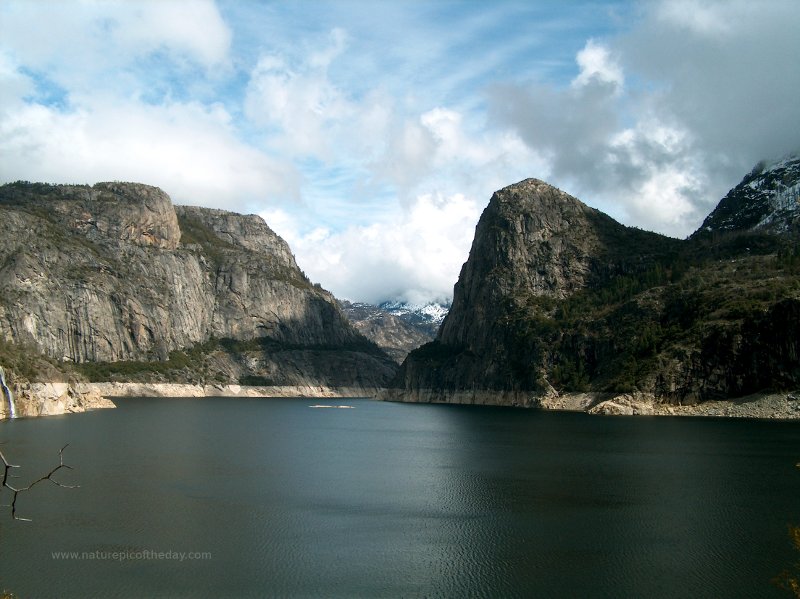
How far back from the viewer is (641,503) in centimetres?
5012

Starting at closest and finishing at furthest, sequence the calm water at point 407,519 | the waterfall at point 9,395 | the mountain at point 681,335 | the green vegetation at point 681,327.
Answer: the calm water at point 407,519 → the waterfall at point 9,395 → the mountain at point 681,335 → the green vegetation at point 681,327

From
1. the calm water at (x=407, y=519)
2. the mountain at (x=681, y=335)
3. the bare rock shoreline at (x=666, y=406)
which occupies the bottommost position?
the calm water at (x=407, y=519)

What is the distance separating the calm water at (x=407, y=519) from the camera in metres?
33.4

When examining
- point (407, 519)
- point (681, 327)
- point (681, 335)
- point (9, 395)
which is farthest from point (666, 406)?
point (9, 395)

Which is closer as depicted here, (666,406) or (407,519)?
(407,519)

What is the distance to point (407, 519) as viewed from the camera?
46.0 metres

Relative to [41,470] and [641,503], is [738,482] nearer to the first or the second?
[641,503]

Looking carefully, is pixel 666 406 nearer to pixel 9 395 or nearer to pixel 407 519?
pixel 407 519

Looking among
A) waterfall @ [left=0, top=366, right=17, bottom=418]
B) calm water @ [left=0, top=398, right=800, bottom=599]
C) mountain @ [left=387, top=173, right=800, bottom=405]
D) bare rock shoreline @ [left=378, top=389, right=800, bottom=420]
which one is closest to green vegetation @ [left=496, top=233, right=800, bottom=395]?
mountain @ [left=387, top=173, right=800, bottom=405]

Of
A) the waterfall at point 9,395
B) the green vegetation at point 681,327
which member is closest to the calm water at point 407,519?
the waterfall at point 9,395

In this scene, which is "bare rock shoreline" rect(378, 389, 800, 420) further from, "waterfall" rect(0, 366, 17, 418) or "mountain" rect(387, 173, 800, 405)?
"waterfall" rect(0, 366, 17, 418)

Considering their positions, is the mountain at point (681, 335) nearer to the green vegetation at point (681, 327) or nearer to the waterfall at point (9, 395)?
the green vegetation at point (681, 327)

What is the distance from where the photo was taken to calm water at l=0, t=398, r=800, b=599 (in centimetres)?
3338

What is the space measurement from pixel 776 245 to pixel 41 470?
187 meters
